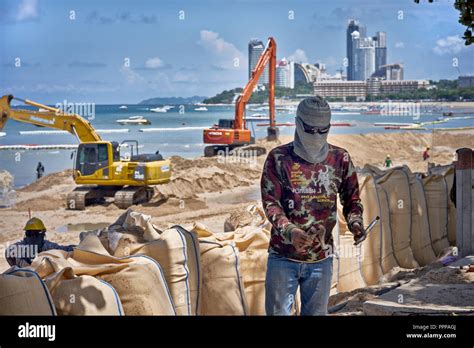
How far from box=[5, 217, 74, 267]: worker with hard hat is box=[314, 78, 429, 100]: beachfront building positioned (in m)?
13.3

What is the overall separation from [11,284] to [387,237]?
4.34m

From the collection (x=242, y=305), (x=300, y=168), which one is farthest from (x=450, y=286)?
(x=300, y=168)

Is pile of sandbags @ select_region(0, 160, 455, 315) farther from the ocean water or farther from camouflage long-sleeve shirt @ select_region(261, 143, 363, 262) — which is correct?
the ocean water

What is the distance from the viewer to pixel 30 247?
6.98 m

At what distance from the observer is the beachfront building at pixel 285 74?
25.7 metres

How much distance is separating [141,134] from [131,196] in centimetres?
3302

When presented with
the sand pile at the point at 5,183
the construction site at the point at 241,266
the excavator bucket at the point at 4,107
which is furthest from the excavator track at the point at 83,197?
the construction site at the point at 241,266

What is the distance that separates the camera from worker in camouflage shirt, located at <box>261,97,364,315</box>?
384 centimetres

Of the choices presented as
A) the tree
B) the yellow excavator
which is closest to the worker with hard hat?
the tree

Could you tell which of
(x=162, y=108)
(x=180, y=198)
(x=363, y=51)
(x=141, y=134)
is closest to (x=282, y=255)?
(x=363, y=51)

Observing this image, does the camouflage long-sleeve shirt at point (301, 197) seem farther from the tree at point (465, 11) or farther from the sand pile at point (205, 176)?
the sand pile at point (205, 176)

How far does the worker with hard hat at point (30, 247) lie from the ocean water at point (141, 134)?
55.6 feet
